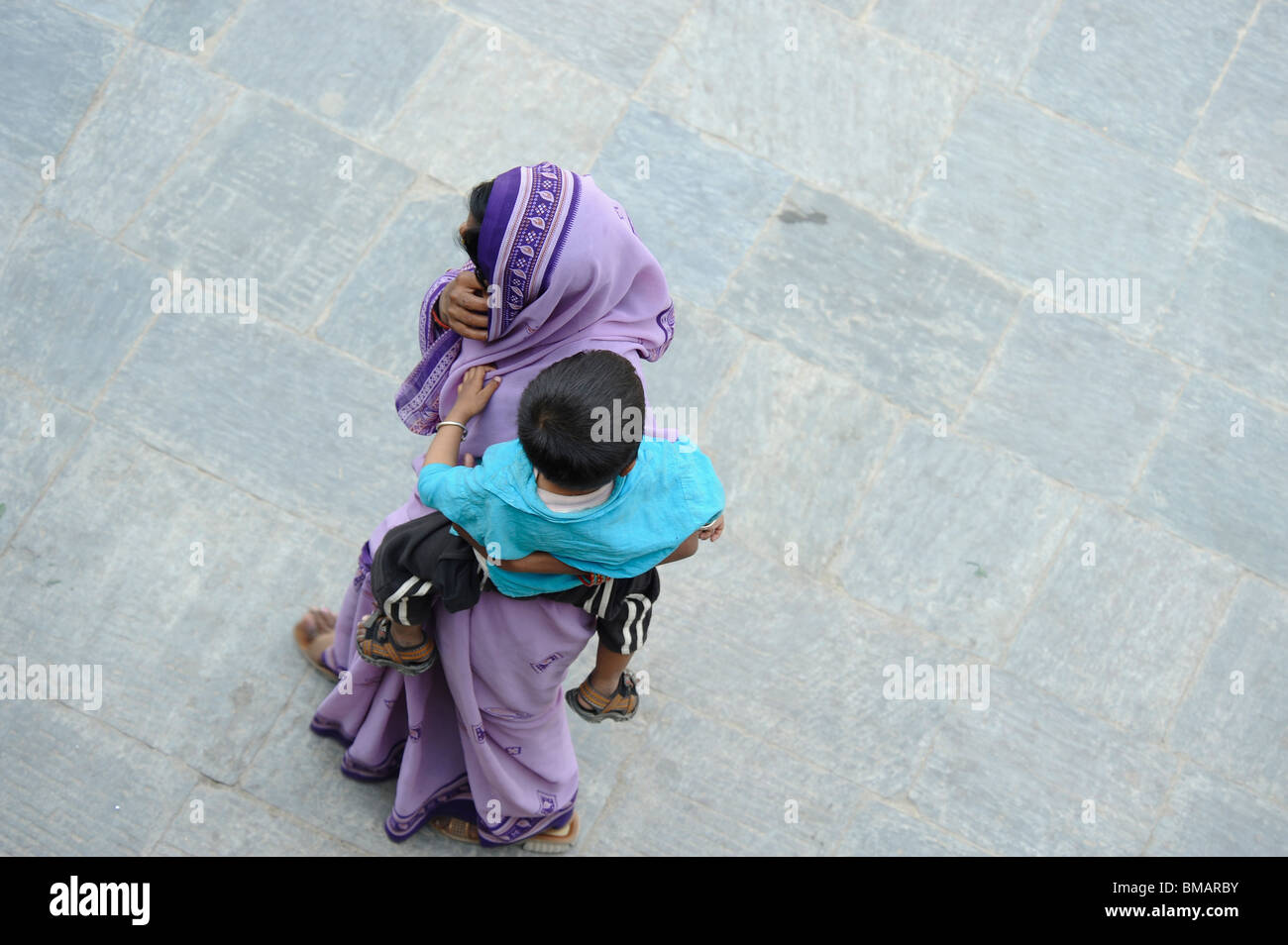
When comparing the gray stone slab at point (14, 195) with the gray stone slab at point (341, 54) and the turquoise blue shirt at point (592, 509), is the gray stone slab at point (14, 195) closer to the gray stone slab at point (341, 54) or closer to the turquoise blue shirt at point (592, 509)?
the gray stone slab at point (341, 54)

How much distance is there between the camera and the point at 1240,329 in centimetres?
488

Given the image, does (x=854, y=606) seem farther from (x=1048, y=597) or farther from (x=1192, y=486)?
(x=1192, y=486)

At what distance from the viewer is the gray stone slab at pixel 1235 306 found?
483cm

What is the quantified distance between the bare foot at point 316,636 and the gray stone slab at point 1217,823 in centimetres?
292

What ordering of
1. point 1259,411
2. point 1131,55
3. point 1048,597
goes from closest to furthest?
point 1048,597
point 1259,411
point 1131,55

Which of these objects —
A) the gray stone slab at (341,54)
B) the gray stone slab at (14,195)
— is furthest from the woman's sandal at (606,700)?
the gray stone slab at (14,195)

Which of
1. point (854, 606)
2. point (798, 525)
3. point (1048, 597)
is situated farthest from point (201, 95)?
point (1048, 597)

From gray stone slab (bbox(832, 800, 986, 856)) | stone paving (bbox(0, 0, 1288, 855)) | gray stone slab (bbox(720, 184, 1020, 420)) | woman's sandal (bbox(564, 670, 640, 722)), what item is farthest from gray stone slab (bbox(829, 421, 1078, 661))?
woman's sandal (bbox(564, 670, 640, 722))

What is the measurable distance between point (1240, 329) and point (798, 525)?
2.08 m

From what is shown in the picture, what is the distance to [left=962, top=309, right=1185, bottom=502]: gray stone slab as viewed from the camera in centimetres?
462

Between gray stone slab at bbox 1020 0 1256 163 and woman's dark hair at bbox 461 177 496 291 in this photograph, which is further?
gray stone slab at bbox 1020 0 1256 163

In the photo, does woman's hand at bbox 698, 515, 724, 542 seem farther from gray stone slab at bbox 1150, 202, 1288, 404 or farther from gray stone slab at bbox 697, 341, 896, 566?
gray stone slab at bbox 1150, 202, 1288, 404

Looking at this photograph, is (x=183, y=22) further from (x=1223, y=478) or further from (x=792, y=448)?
(x=1223, y=478)

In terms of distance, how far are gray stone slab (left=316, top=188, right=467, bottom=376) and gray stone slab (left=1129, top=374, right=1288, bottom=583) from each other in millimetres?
2850
